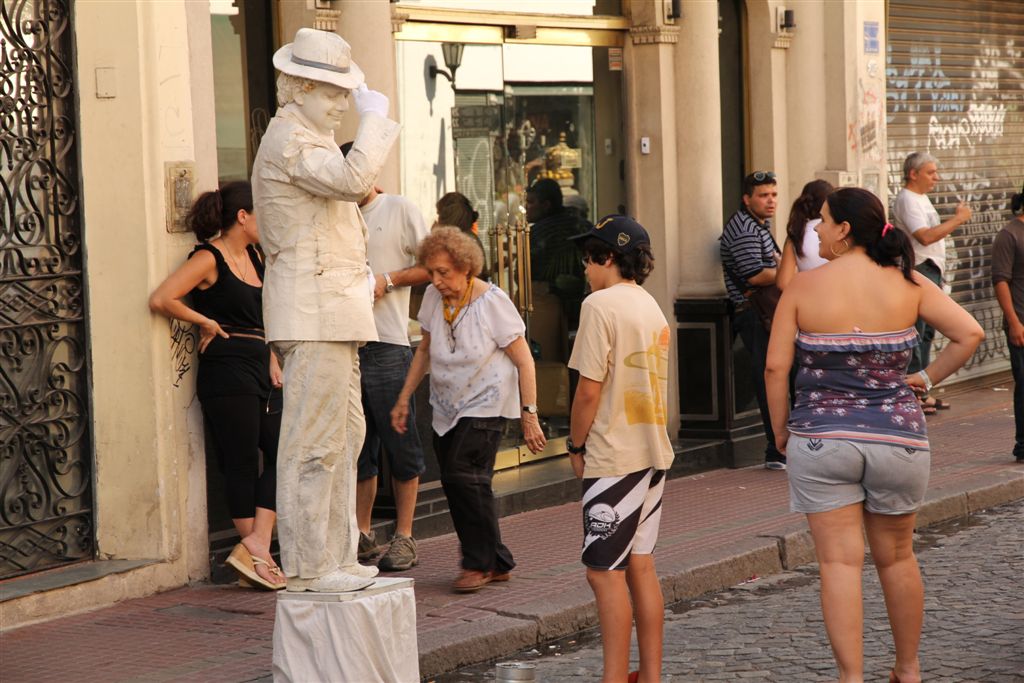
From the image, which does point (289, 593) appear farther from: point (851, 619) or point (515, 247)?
point (515, 247)

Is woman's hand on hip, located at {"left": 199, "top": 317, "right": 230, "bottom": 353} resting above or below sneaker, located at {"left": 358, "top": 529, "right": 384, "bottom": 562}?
above

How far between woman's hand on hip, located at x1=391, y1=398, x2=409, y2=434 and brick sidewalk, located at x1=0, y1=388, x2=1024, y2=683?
0.78 meters

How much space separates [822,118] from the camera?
13.0 m

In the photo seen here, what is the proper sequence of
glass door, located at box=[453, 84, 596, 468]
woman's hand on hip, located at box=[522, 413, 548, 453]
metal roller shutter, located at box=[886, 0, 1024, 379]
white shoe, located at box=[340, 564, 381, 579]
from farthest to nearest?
→ metal roller shutter, located at box=[886, 0, 1024, 379], glass door, located at box=[453, 84, 596, 468], woman's hand on hip, located at box=[522, 413, 548, 453], white shoe, located at box=[340, 564, 381, 579]

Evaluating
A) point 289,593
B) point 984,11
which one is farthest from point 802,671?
point 984,11

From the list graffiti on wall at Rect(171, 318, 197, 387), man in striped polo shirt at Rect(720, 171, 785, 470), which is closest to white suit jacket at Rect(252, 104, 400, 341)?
graffiti on wall at Rect(171, 318, 197, 387)

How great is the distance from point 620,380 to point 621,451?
0.85ft

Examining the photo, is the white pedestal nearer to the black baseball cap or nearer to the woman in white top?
the black baseball cap

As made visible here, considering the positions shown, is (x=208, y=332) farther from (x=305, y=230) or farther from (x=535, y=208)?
(x=535, y=208)

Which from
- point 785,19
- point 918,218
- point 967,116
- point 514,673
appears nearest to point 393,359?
point 514,673

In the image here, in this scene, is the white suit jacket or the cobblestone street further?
the cobblestone street

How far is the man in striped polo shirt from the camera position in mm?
11039

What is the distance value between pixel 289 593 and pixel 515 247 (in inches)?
197

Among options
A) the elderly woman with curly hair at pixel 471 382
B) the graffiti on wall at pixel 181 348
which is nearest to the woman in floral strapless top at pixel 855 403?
the elderly woman with curly hair at pixel 471 382
